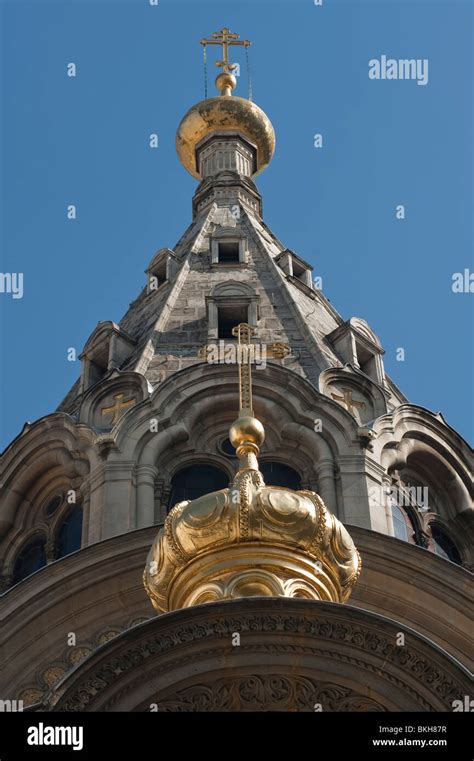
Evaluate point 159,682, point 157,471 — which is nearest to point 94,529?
point 157,471

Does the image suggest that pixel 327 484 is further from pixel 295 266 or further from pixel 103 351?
pixel 295 266

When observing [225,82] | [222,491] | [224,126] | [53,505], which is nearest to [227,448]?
[53,505]

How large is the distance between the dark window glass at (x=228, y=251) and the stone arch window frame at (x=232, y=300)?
2.52 metres

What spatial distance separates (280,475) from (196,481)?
116 centimetres

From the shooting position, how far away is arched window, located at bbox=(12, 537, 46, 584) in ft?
91.3

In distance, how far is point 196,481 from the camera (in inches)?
1074

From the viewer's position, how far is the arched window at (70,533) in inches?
1075

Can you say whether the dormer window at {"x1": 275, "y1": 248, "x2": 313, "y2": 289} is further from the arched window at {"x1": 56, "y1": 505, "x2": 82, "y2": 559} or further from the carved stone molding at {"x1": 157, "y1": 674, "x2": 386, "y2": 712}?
the carved stone molding at {"x1": 157, "y1": 674, "x2": 386, "y2": 712}

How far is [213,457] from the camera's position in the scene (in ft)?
90.1

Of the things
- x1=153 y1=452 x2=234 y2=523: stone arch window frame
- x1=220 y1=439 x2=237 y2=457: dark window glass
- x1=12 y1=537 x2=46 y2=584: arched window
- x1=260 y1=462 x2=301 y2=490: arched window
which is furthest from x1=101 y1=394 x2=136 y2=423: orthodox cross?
x1=260 y1=462 x2=301 y2=490: arched window

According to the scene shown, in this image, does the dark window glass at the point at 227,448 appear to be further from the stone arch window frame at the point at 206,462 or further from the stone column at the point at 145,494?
the stone column at the point at 145,494

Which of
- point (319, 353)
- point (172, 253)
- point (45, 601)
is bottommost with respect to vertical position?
point (45, 601)
